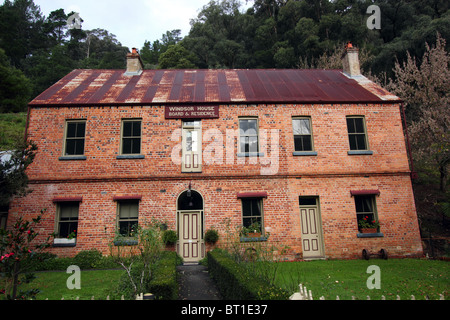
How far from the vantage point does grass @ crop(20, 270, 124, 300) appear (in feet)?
22.6

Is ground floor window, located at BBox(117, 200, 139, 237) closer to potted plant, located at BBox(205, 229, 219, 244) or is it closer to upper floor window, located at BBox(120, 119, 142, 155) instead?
upper floor window, located at BBox(120, 119, 142, 155)

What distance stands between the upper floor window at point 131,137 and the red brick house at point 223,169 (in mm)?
47

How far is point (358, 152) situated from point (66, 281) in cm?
1256

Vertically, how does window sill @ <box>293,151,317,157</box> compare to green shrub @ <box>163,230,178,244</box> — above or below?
above

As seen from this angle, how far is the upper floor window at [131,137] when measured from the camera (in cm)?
1270

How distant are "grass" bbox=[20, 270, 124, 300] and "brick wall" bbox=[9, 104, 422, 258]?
178 centimetres

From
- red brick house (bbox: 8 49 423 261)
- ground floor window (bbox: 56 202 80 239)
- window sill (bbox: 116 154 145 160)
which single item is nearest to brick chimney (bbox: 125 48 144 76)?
red brick house (bbox: 8 49 423 261)

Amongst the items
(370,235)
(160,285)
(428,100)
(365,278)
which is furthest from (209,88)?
(428,100)

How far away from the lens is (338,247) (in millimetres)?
12062

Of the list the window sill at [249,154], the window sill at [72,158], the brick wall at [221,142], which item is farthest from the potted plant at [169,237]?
the window sill at [72,158]

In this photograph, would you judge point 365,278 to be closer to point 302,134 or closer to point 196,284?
point 196,284

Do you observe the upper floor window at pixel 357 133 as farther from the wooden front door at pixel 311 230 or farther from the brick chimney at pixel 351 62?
the brick chimney at pixel 351 62

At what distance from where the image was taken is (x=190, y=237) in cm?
1204

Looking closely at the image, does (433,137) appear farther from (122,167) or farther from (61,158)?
(61,158)
